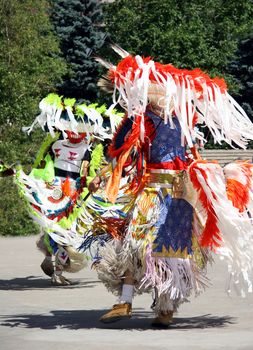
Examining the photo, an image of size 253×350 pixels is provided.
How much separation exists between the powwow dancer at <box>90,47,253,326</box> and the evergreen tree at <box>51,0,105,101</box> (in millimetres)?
30451

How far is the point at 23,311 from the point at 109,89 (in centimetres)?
228

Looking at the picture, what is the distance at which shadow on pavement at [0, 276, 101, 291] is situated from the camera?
1300cm

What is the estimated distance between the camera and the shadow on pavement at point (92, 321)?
32.4ft

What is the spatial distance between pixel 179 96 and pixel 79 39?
32.6m

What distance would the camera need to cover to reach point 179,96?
9.64 m

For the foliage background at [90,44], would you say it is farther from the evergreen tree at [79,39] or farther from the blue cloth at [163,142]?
the blue cloth at [163,142]

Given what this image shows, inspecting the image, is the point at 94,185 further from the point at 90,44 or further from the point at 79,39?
the point at 90,44

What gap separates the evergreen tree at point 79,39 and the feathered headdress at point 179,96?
1195 inches

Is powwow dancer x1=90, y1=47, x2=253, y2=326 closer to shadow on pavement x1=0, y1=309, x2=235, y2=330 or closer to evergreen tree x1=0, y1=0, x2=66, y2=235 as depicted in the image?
shadow on pavement x1=0, y1=309, x2=235, y2=330

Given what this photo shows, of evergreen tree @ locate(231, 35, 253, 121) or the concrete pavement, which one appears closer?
the concrete pavement

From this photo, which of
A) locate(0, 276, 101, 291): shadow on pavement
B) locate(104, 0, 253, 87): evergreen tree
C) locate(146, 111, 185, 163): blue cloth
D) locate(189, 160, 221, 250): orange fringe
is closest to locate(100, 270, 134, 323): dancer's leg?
locate(189, 160, 221, 250): orange fringe

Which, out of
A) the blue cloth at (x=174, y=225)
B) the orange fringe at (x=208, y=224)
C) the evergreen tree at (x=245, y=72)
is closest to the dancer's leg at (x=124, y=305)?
the blue cloth at (x=174, y=225)

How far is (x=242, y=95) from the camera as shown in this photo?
4316cm

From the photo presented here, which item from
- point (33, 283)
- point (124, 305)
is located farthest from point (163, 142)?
point (33, 283)
